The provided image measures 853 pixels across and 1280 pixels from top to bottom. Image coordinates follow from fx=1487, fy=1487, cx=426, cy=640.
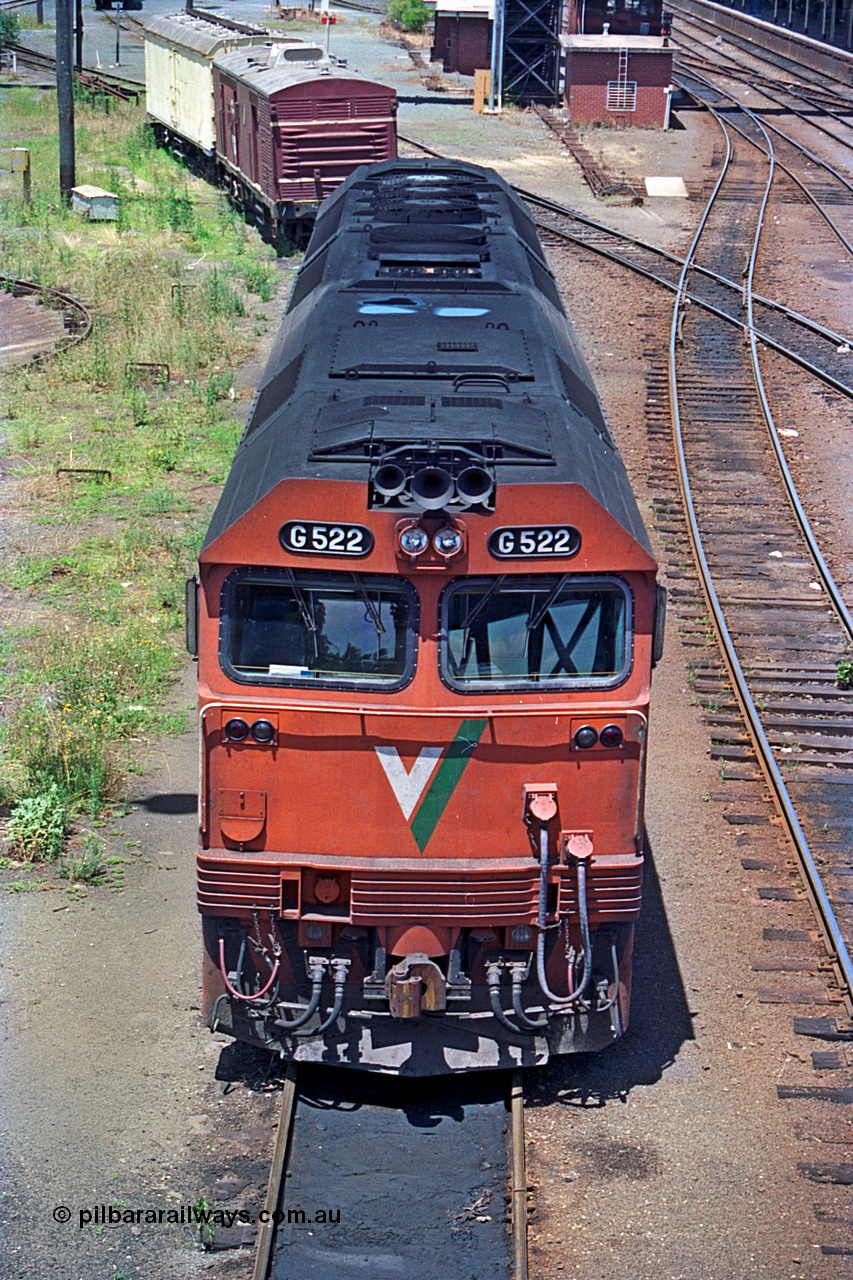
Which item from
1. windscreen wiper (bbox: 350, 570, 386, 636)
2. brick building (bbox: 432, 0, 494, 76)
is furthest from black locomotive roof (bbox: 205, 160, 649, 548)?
brick building (bbox: 432, 0, 494, 76)

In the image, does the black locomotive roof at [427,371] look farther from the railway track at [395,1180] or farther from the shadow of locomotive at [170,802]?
the shadow of locomotive at [170,802]

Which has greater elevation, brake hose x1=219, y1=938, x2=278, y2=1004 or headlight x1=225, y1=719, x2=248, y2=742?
headlight x1=225, y1=719, x2=248, y2=742

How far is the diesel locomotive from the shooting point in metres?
7.11

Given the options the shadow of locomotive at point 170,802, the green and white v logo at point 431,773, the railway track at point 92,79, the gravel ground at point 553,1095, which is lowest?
the shadow of locomotive at point 170,802

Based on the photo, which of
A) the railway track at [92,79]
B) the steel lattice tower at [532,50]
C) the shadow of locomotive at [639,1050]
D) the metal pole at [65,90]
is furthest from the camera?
the steel lattice tower at [532,50]

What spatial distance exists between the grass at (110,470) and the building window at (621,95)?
44.8ft

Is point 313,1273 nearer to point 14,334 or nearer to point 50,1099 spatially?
point 50,1099

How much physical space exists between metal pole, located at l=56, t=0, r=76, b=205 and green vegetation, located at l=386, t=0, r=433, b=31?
3752cm

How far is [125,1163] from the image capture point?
7.40 m

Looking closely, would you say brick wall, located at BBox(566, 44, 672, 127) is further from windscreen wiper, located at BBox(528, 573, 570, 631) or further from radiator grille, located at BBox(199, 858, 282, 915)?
radiator grille, located at BBox(199, 858, 282, 915)

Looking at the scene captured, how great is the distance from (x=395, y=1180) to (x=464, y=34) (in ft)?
168

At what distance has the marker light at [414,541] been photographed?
701 centimetres

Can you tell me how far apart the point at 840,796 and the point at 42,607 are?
25.0 feet

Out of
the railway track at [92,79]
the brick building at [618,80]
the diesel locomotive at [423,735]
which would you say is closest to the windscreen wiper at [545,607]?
the diesel locomotive at [423,735]
